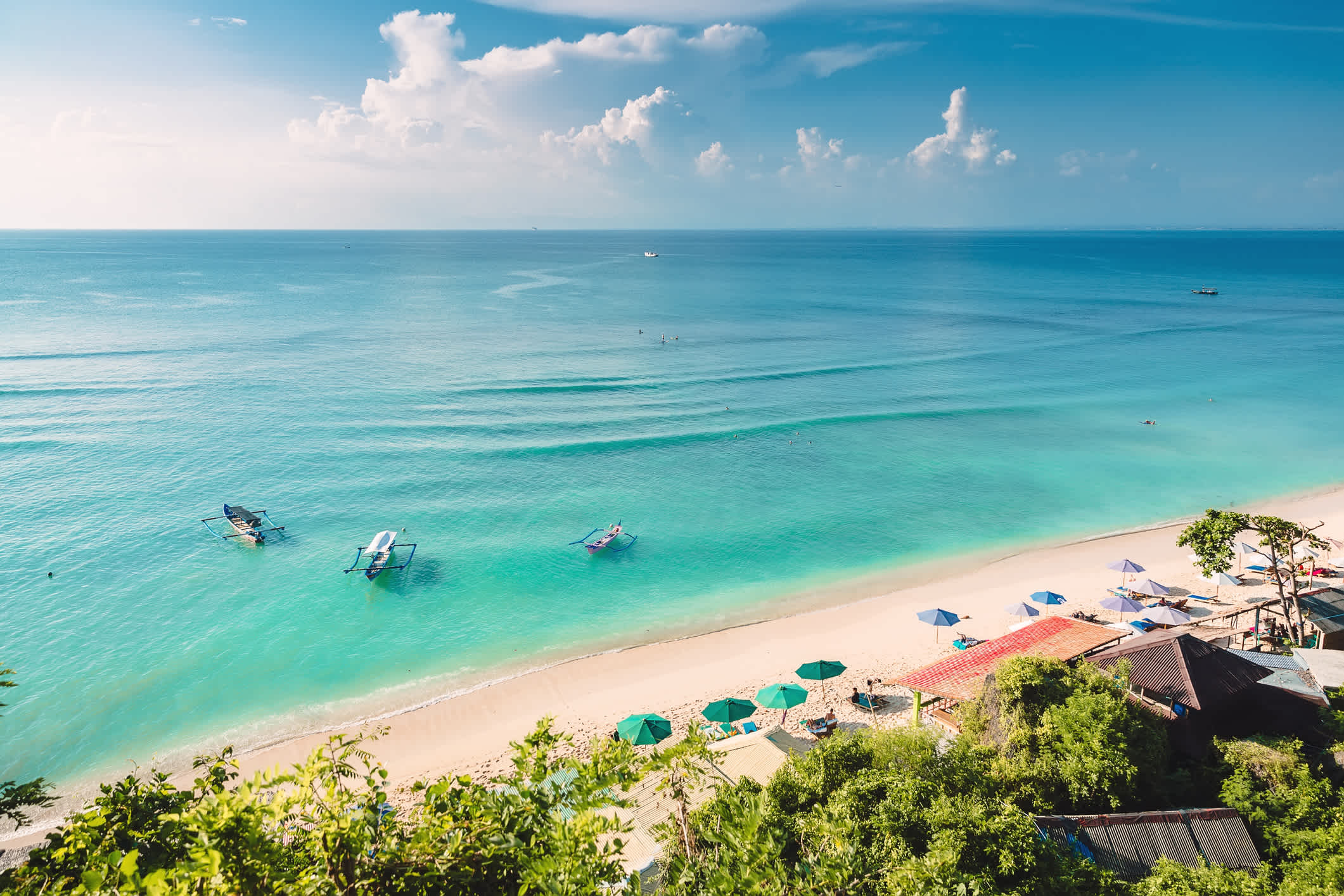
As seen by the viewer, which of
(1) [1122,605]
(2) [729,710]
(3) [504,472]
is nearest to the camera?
(2) [729,710]

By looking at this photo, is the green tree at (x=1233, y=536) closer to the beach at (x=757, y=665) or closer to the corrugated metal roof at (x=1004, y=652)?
the corrugated metal roof at (x=1004, y=652)

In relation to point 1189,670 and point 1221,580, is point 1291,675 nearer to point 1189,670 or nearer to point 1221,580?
point 1189,670

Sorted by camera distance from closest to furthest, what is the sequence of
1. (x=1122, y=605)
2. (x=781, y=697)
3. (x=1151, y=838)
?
(x=1151, y=838), (x=781, y=697), (x=1122, y=605)

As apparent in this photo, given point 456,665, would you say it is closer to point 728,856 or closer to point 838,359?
point 728,856

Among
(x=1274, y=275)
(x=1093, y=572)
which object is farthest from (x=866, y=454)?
(x=1274, y=275)

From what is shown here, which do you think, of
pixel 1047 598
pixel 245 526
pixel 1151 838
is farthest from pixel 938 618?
pixel 245 526

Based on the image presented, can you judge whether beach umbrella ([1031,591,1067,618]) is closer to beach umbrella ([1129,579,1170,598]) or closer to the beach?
the beach
